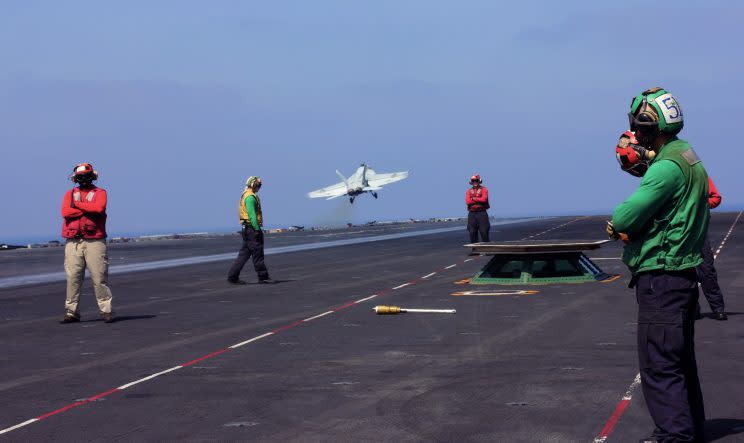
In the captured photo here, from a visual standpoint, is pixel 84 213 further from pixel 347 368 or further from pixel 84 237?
pixel 347 368

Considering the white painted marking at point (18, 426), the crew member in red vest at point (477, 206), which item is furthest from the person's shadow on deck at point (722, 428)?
the crew member in red vest at point (477, 206)

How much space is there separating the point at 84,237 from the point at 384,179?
3778 inches

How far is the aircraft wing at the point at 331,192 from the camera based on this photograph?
110275mm

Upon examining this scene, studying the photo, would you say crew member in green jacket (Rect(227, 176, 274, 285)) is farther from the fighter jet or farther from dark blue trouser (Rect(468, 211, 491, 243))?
the fighter jet

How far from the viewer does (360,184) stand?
104 metres

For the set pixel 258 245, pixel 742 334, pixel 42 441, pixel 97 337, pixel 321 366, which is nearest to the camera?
pixel 42 441

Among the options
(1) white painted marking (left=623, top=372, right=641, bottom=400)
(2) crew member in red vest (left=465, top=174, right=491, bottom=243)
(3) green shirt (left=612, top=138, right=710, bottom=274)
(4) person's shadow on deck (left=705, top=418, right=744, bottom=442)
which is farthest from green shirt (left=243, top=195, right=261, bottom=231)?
(3) green shirt (left=612, top=138, right=710, bottom=274)

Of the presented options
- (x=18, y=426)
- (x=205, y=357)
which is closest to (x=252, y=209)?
(x=205, y=357)

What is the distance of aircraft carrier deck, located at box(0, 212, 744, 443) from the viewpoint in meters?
7.69

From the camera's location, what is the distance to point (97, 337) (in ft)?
45.3

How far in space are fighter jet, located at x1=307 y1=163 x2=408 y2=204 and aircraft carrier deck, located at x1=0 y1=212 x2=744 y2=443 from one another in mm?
81157

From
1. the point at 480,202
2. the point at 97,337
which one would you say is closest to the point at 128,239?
the point at 480,202

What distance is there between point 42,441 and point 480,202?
78.4ft

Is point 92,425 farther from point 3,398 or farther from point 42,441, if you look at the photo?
point 3,398
